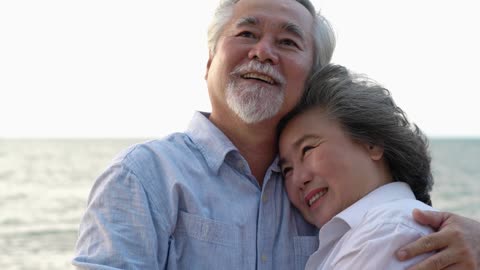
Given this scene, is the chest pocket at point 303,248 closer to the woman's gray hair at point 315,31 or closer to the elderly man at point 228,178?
the elderly man at point 228,178

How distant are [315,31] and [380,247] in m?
1.24

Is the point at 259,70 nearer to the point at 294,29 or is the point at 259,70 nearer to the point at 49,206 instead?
the point at 294,29

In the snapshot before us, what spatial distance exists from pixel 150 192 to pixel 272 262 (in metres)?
0.58

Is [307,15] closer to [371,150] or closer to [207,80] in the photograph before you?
[207,80]

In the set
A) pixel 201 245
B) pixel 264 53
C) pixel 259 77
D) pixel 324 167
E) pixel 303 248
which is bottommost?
pixel 303 248

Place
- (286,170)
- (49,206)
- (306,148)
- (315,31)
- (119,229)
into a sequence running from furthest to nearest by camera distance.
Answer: (49,206) < (315,31) < (286,170) < (306,148) < (119,229)

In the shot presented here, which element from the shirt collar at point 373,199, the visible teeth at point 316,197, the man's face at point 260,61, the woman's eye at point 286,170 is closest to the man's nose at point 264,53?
the man's face at point 260,61

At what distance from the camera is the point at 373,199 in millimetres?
2422

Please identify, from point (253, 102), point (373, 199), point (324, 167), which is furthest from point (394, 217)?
point (253, 102)

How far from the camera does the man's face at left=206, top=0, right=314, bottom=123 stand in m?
2.69

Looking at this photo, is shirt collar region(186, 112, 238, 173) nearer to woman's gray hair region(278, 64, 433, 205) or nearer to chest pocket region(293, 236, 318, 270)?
woman's gray hair region(278, 64, 433, 205)

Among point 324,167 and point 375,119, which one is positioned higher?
point 375,119

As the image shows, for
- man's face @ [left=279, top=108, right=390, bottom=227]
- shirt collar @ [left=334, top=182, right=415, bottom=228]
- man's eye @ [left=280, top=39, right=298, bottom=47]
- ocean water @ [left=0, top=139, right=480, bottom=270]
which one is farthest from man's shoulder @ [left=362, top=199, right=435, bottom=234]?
ocean water @ [left=0, top=139, right=480, bottom=270]

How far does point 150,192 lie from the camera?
230cm
